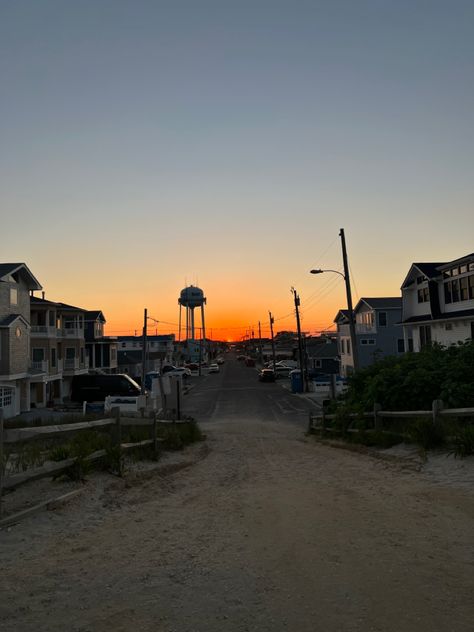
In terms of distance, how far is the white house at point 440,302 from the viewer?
33219 mm

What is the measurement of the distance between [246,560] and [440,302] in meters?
34.1

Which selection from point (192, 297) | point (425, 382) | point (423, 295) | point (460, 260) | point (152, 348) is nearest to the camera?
point (425, 382)

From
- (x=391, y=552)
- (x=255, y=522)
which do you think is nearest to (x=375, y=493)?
(x=255, y=522)

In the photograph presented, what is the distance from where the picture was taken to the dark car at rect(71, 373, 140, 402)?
4206cm

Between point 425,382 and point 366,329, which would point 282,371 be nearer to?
point 366,329

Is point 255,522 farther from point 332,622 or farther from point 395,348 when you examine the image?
point 395,348

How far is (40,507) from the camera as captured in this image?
289 inches

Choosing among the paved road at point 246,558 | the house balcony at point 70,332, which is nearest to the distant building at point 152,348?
the house balcony at point 70,332

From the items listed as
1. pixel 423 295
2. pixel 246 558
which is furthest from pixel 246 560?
pixel 423 295

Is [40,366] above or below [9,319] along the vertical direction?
below

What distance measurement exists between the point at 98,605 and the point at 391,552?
9.95ft

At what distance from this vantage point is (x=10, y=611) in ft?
15.1

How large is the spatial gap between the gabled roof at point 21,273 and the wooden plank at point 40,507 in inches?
1372

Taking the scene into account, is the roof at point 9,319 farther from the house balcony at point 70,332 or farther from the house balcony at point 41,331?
the house balcony at point 70,332
